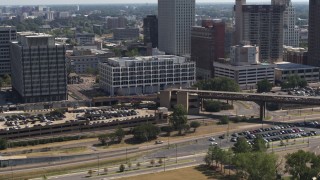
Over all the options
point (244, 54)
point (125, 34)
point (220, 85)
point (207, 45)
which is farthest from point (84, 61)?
point (125, 34)

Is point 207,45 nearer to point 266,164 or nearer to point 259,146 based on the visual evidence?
point 259,146

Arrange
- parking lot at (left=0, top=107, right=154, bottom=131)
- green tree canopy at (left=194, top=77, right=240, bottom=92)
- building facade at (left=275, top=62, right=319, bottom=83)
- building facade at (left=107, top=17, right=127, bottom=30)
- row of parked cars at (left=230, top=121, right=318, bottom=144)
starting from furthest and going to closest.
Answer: building facade at (left=107, top=17, right=127, bottom=30) → building facade at (left=275, top=62, right=319, bottom=83) → green tree canopy at (left=194, top=77, right=240, bottom=92) → parking lot at (left=0, top=107, right=154, bottom=131) → row of parked cars at (left=230, top=121, right=318, bottom=144)

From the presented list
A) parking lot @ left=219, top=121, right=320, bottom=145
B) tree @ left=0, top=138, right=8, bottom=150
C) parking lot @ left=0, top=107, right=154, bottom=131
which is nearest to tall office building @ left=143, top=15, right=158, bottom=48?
parking lot @ left=0, top=107, right=154, bottom=131

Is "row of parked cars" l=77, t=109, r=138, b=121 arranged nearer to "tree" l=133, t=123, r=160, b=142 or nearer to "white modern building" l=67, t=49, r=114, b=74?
"tree" l=133, t=123, r=160, b=142

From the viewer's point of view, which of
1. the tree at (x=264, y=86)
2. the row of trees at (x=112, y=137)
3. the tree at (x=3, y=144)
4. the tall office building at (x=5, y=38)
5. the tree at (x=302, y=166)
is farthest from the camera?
the tall office building at (x=5, y=38)

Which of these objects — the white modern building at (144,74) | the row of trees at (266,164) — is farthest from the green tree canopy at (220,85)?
the row of trees at (266,164)

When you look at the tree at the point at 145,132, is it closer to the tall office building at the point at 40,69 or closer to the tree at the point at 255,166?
the tree at the point at 255,166
